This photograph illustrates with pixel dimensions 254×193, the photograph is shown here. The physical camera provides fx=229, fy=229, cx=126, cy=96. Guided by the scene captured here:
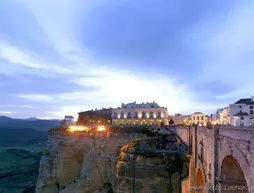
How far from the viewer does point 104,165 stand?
44.8 meters

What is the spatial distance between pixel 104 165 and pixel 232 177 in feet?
109

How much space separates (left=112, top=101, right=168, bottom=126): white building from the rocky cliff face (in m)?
26.6

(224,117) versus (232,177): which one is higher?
(224,117)

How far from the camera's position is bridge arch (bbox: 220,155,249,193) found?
14156mm

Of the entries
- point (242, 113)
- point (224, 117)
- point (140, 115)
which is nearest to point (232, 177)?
point (242, 113)

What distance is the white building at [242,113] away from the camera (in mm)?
57203

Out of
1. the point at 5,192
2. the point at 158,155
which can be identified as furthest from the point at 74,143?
the point at 5,192

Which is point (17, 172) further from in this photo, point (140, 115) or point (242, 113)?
point (242, 113)

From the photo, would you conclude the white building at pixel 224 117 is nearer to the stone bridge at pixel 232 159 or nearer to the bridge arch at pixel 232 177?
the stone bridge at pixel 232 159

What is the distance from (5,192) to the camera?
2729 inches

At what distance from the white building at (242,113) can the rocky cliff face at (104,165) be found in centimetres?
2848

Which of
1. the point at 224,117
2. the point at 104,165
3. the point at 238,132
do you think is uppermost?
the point at 224,117

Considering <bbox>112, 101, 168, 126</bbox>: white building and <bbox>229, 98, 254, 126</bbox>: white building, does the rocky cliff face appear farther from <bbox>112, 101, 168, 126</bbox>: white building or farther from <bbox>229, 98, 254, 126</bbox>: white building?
<bbox>229, 98, 254, 126</bbox>: white building

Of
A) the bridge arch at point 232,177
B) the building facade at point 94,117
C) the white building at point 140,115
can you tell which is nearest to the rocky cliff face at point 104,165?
the bridge arch at point 232,177
